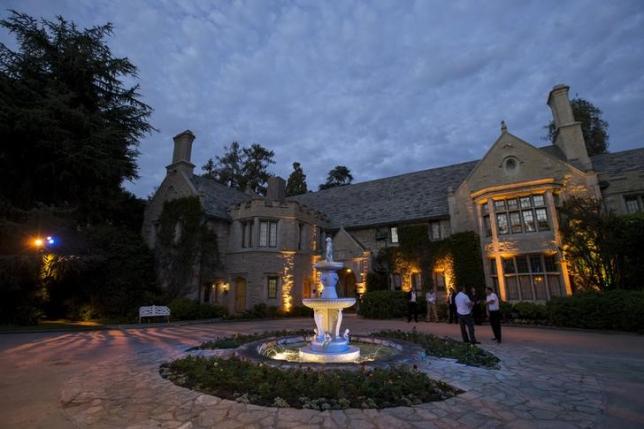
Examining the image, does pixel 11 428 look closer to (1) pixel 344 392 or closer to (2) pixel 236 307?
(1) pixel 344 392

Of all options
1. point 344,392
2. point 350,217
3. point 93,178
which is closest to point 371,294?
point 350,217

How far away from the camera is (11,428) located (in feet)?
13.0

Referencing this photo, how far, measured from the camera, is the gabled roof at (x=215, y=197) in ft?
75.2

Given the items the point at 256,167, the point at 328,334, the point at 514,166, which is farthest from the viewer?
the point at 256,167

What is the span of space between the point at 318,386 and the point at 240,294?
18479 mm

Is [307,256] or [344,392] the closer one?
[344,392]

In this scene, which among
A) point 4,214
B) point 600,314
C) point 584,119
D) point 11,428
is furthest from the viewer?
point 584,119

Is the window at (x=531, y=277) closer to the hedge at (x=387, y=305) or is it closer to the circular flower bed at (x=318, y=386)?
the hedge at (x=387, y=305)

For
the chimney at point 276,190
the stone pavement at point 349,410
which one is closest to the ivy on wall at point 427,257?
the chimney at point 276,190

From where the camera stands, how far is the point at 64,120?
17.2 meters

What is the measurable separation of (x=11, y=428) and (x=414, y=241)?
65.6 ft

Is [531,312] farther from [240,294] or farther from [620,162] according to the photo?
[240,294]

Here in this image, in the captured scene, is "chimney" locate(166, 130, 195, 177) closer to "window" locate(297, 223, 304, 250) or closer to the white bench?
"window" locate(297, 223, 304, 250)

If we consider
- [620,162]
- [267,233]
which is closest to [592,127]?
[620,162]
